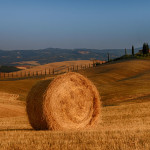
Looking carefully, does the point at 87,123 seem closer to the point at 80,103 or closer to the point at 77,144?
the point at 80,103

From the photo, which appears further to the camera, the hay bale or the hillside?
the hillside

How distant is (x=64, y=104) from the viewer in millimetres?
12383

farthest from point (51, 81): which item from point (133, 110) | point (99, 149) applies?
point (133, 110)

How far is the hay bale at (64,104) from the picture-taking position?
11297mm

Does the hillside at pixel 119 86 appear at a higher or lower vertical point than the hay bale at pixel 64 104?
lower

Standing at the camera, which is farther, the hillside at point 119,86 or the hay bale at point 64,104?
the hillside at point 119,86

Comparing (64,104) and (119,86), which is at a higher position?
(64,104)

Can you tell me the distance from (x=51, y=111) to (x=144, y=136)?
13.2ft

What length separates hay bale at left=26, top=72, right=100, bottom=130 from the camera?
37.1ft

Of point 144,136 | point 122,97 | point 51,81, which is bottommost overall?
point 122,97

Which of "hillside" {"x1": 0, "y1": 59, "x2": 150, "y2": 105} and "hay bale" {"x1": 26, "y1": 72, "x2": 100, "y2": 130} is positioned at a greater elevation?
Result: "hay bale" {"x1": 26, "y1": 72, "x2": 100, "y2": 130}

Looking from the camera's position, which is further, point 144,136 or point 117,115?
point 117,115

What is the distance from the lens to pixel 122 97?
28.5 m

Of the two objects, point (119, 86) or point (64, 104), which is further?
point (119, 86)
